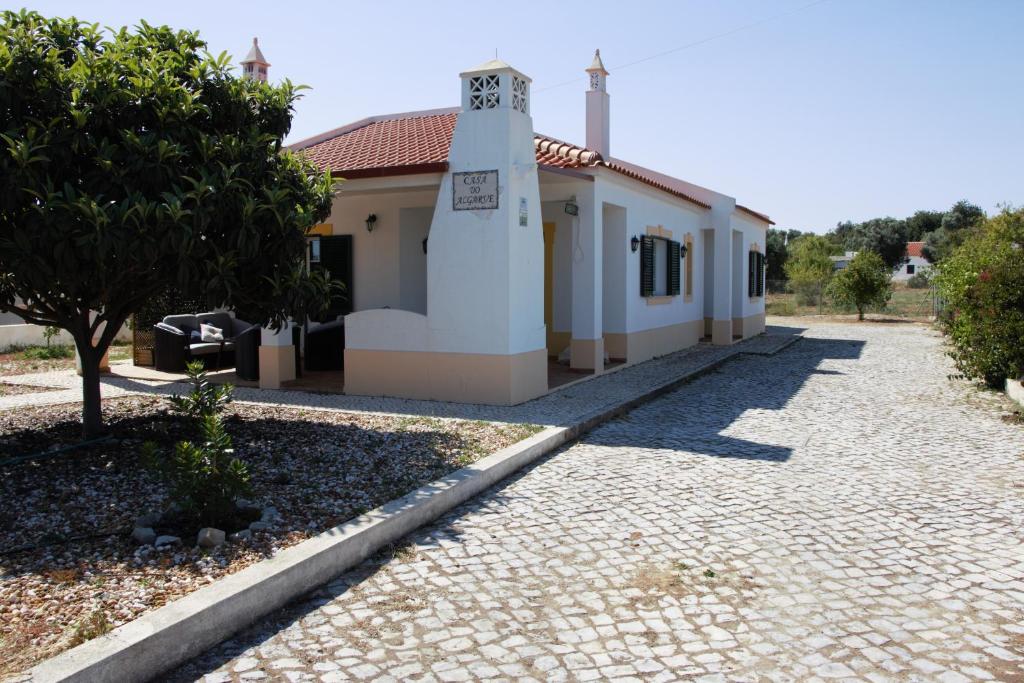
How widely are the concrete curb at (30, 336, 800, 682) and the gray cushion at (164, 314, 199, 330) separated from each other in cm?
831

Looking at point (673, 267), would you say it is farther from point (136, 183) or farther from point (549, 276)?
point (136, 183)

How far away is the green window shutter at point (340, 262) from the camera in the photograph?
13.0 meters

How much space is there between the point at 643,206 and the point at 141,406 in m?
8.57

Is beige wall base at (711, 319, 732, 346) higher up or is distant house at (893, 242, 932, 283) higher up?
distant house at (893, 242, 932, 283)

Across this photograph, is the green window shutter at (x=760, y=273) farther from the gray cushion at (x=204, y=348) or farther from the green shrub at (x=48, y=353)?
the green shrub at (x=48, y=353)

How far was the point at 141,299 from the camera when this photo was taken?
6.94 meters

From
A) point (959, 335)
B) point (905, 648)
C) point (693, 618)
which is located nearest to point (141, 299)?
point (693, 618)

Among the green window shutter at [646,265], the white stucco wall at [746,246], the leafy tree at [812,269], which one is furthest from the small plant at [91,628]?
the leafy tree at [812,269]

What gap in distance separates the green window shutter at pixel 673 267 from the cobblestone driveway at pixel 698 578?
804 cm

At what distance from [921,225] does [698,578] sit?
70.2 meters

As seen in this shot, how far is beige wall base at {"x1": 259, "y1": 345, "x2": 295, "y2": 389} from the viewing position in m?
10.7

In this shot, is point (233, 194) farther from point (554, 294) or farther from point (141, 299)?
point (554, 294)

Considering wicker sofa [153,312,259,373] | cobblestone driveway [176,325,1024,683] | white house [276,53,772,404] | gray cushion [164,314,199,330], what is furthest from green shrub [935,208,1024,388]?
gray cushion [164,314,199,330]

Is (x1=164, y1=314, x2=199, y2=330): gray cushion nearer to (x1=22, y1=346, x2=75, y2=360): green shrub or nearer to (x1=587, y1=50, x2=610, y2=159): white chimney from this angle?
(x1=22, y1=346, x2=75, y2=360): green shrub
